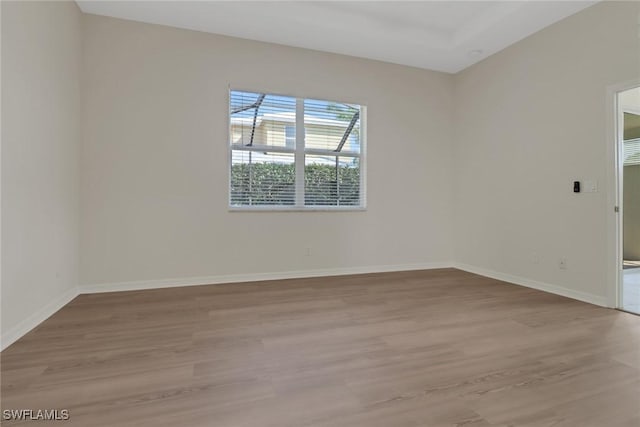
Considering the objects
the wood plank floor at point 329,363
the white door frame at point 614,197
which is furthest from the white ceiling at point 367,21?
the wood plank floor at point 329,363

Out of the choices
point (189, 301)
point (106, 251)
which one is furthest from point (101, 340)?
point (106, 251)

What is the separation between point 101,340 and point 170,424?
1267mm

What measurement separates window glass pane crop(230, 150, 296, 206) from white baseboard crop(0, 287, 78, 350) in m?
1.92

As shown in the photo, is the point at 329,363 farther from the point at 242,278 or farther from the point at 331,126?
the point at 331,126

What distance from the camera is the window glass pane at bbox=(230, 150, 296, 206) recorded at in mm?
4051

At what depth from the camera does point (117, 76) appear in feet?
11.5

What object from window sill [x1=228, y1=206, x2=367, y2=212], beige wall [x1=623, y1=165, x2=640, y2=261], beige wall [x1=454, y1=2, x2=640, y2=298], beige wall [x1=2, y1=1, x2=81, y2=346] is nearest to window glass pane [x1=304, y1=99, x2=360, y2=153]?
window sill [x1=228, y1=206, x2=367, y2=212]

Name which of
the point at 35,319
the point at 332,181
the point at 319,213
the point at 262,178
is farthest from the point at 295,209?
the point at 35,319

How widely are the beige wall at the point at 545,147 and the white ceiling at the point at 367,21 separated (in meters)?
0.33

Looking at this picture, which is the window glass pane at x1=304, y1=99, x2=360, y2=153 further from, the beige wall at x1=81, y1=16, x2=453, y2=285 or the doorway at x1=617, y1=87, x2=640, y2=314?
the doorway at x1=617, y1=87, x2=640, y2=314

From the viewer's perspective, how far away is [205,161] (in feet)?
12.6

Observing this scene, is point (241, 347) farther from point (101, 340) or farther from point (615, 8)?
point (615, 8)

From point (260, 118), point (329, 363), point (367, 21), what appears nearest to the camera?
point (329, 363)

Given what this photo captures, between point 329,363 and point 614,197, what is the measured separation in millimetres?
3159
